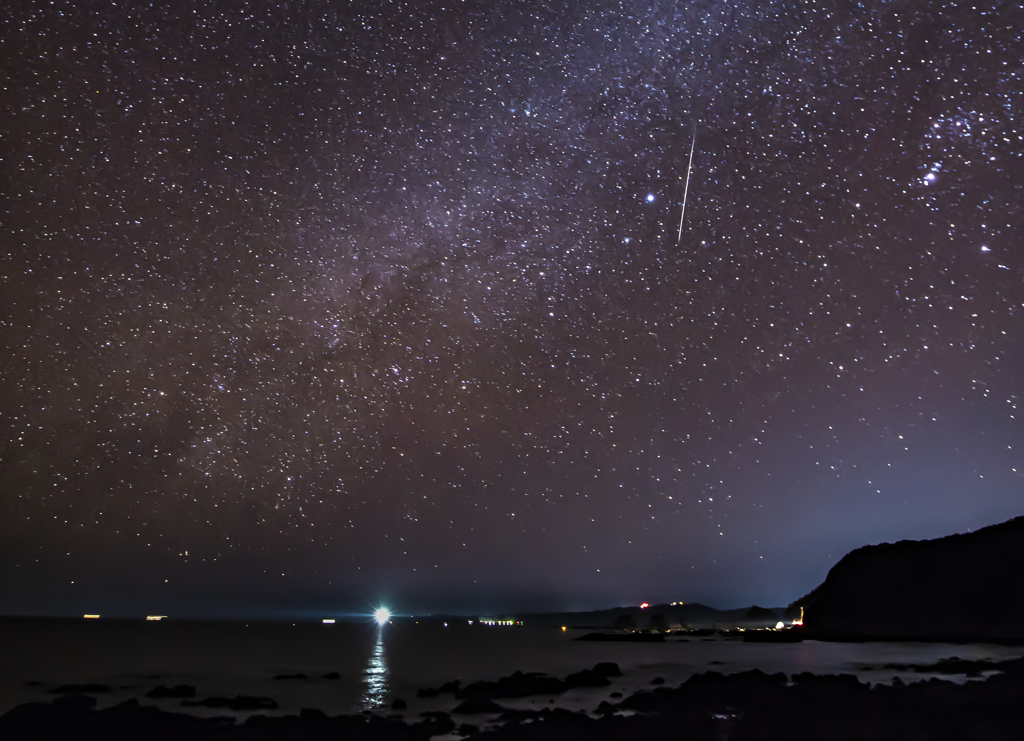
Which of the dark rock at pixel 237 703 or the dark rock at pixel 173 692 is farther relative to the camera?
the dark rock at pixel 173 692

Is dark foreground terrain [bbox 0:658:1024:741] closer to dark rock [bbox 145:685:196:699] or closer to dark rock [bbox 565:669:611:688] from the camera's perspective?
dark rock [bbox 145:685:196:699]

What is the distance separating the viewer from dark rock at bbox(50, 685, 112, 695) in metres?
35.8

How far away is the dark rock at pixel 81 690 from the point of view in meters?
35.8

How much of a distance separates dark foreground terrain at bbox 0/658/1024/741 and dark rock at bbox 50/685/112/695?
10.6m

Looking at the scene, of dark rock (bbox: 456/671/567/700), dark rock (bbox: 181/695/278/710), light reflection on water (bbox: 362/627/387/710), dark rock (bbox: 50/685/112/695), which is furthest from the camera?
dark rock (bbox: 50/685/112/695)

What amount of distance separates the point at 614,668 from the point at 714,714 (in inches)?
936

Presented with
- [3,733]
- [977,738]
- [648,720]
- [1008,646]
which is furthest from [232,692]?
[1008,646]

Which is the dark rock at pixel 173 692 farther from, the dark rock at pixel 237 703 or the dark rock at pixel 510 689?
the dark rock at pixel 510 689

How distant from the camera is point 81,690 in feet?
122

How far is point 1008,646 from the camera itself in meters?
54.1

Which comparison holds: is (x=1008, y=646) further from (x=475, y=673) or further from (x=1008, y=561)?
(x=475, y=673)

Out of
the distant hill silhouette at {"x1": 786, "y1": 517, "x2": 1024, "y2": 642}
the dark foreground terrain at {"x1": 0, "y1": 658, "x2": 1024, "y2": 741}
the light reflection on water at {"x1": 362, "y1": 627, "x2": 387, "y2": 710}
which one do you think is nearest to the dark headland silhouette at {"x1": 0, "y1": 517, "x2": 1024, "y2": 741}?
the dark foreground terrain at {"x1": 0, "y1": 658, "x2": 1024, "y2": 741}

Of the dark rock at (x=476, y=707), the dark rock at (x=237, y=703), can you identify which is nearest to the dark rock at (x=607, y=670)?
the dark rock at (x=476, y=707)

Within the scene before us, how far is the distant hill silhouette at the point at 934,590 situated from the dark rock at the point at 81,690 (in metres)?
65.1
